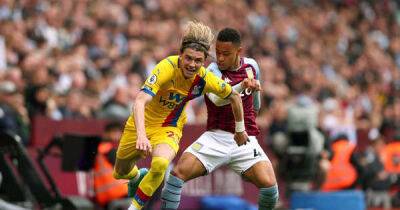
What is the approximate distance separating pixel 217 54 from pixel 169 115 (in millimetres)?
809

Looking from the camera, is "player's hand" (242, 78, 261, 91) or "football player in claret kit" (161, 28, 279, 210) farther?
"football player in claret kit" (161, 28, 279, 210)

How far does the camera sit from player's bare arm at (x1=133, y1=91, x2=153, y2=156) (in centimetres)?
1016

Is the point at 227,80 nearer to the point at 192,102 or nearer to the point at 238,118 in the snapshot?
the point at 238,118

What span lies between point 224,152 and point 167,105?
880 mm

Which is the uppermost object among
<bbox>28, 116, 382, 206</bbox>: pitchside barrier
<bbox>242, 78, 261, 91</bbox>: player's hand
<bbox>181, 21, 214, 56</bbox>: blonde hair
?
<bbox>181, 21, 214, 56</bbox>: blonde hair

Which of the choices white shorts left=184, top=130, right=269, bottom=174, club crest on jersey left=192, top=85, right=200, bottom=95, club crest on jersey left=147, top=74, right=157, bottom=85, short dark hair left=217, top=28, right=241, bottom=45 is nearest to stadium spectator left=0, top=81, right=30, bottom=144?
white shorts left=184, top=130, right=269, bottom=174

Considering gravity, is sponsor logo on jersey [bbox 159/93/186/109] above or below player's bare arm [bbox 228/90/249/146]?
above

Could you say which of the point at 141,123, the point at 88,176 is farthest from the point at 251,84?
the point at 88,176

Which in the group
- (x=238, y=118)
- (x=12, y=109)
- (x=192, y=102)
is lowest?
(x=192, y=102)

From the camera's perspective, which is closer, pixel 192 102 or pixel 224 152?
pixel 224 152

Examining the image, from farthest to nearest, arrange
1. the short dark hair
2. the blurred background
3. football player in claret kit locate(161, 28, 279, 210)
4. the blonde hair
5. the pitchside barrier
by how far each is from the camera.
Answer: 1. the pitchside barrier
2. the blurred background
3. football player in claret kit locate(161, 28, 279, 210)
4. the short dark hair
5. the blonde hair

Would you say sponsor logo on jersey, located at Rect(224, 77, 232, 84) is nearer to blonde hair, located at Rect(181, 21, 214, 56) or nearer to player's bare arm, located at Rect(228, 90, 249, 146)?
player's bare arm, located at Rect(228, 90, 249, 146)

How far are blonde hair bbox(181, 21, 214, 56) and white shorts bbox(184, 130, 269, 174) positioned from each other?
116cm

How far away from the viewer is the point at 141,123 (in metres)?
10.4
